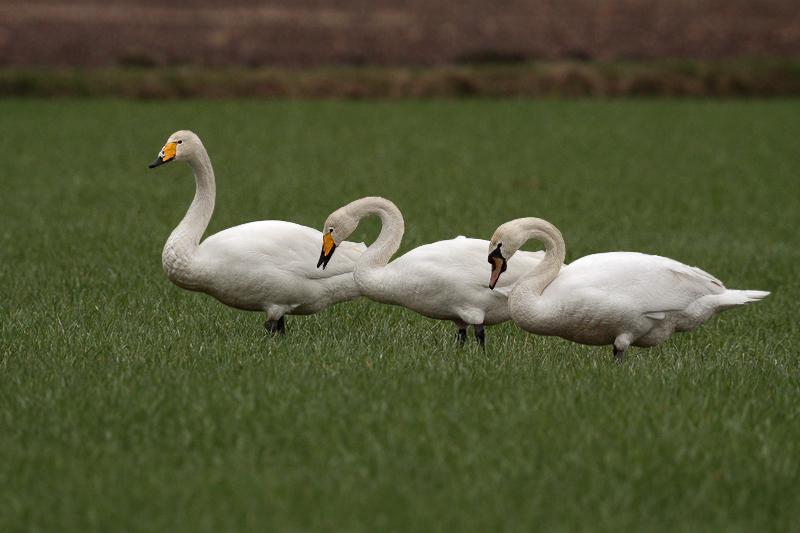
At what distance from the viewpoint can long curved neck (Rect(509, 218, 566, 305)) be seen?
7.26 metres

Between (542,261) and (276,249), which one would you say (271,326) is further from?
(542,261)

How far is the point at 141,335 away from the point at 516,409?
297 centimetres

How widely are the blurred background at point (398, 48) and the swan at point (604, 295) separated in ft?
97.5

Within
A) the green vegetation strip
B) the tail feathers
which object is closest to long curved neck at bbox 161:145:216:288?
the tail feathers

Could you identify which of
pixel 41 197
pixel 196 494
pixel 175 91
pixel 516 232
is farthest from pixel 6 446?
pixel 175 91

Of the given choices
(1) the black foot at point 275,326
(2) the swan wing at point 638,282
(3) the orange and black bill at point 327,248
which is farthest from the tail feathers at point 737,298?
(1) the black foot at point 275,326

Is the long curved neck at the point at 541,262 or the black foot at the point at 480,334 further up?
the long curved neck at the point at 541,262

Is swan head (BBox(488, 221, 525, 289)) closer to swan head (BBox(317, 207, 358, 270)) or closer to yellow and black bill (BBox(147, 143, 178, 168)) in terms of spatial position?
swan head (BBox(317, 207, 358, 270))

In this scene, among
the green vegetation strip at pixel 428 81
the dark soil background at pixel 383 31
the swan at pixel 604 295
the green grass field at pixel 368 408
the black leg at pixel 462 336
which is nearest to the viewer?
the green grass field at pixel 368 408

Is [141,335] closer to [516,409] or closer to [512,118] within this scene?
[516,409]

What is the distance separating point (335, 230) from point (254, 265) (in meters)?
0.62

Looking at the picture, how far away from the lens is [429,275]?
24.7 feet

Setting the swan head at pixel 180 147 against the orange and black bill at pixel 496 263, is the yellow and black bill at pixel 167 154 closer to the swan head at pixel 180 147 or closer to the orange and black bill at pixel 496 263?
the swan head at pixel 180 147

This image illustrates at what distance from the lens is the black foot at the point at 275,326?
8.27m
